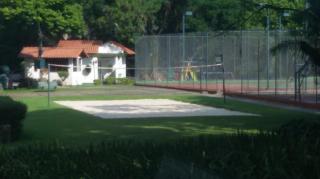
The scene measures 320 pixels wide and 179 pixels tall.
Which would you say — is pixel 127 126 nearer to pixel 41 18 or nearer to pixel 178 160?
pixel 178 160

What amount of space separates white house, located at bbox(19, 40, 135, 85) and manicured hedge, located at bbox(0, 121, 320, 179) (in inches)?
1941

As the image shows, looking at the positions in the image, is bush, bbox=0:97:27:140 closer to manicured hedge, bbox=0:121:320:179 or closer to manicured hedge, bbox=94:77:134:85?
manicured hedge, bbox=0:121:320:179

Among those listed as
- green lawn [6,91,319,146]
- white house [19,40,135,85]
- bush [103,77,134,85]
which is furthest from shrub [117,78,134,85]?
green lawn [6,91,319,146]

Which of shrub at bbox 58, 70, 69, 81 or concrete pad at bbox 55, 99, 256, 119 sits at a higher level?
shrub at bbox 58, 70, 69, 81

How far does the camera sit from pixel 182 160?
7.57m

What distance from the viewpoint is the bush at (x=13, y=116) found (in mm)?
15760

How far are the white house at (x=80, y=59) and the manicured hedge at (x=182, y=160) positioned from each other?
49.3m

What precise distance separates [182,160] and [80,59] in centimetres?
5520

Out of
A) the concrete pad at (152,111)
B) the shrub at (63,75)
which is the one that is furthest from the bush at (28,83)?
the concrete pad at (152,111)

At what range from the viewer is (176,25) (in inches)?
2778

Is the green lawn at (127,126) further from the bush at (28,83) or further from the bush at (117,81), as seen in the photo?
the bush at (117,81)

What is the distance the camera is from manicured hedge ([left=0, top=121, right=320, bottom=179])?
7.01 m

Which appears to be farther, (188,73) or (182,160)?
(188,73)

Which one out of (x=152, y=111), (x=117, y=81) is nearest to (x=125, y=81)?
(x=117, y=81)
